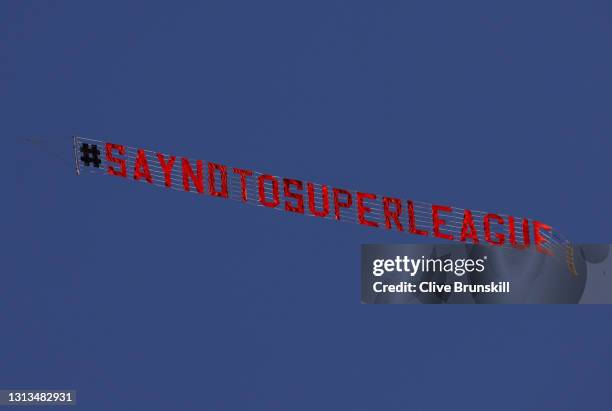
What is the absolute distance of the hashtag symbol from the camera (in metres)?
11.3

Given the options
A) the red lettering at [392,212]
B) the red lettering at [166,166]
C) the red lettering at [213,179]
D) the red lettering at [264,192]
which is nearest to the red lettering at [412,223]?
the red lettering at [392,212]

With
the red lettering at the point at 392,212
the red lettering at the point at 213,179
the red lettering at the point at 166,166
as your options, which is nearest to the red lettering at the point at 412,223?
the red lettering at the point at 392,212

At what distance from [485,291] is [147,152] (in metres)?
3.99

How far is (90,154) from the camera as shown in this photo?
1136 centimetres

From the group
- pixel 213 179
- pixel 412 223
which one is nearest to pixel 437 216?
pixel 412 223

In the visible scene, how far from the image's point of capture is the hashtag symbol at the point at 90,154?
11344mm

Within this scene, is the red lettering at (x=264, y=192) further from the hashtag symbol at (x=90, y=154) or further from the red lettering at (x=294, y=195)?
the hashtag symbol at (x=90, y=154)

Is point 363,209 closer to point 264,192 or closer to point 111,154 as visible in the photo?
point 264,192

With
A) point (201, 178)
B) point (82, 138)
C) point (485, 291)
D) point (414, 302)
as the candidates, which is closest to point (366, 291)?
point (414, 302)

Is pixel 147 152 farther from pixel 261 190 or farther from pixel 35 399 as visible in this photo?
pixel 35 399

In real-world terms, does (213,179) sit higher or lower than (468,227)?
higher

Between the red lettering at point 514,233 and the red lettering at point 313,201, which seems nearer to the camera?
the red lettering at point 313,201

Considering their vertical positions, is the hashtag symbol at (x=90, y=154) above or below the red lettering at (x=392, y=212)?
above

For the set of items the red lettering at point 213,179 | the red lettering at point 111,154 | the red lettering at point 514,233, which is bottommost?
the red lettering at point 514,233
